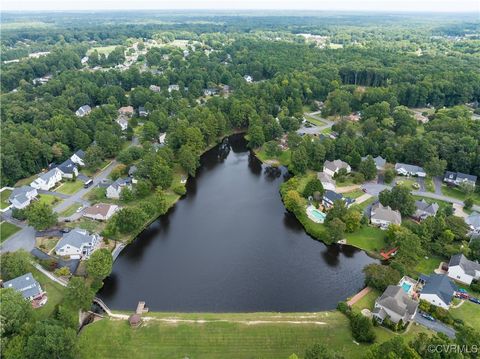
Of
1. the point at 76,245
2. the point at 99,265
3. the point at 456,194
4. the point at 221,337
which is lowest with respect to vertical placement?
the point at 456,194

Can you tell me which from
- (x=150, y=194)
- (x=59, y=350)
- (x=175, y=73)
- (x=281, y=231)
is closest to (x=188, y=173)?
(x=150, y=194)

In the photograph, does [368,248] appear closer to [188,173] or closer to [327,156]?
[327,156]

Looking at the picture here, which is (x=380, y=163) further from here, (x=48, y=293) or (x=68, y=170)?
(x=68, y=170)

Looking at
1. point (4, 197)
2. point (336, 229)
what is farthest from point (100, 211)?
point (336, 229)

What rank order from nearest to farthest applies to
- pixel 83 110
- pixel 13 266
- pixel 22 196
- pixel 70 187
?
pixel 13 266 < pixel 22 196 < pixel 70 187 < pixel 83 110

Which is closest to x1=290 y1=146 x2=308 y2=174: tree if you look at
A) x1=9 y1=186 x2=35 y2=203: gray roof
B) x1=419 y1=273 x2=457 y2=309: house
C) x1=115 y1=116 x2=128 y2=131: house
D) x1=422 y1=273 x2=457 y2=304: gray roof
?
x1=422 y1=273 x2=457 y2=304: gray roof

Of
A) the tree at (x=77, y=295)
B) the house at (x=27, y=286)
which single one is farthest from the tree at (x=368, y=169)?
the house at (x=27, y=286)
